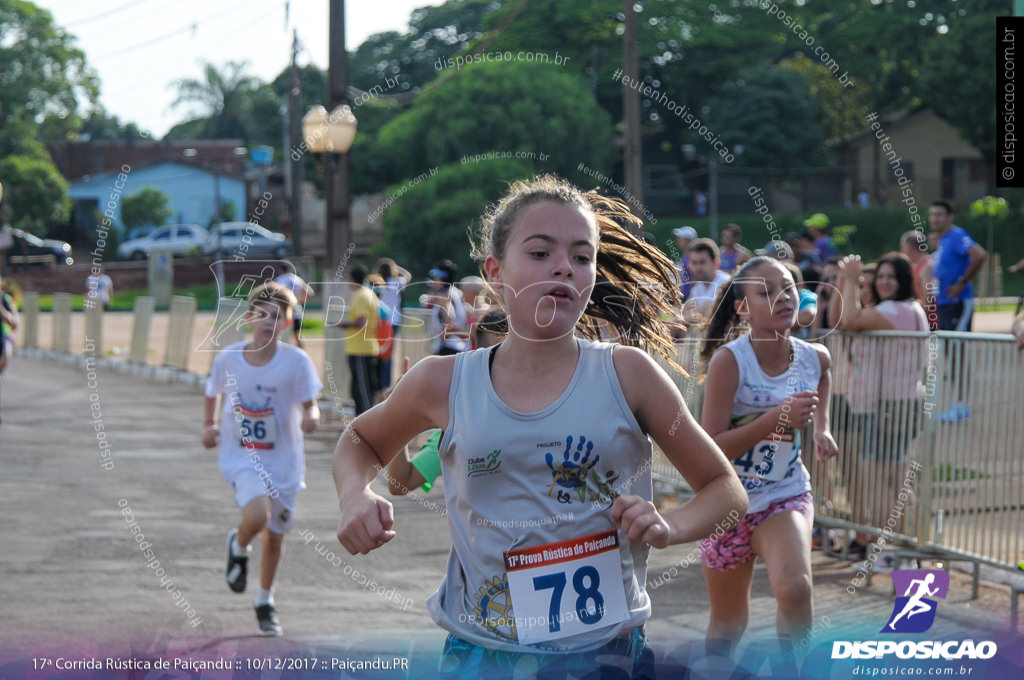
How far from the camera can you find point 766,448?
15.4 feet

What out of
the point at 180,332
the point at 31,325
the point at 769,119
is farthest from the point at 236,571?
the point at 769,119

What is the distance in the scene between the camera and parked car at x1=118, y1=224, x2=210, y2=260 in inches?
1896

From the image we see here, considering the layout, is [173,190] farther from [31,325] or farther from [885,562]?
[885,562]

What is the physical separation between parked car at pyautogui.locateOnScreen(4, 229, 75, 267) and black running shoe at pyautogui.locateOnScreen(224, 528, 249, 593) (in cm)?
4061

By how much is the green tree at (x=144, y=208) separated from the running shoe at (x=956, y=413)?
45.2m

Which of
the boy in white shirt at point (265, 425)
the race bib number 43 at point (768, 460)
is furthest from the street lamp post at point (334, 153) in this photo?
the race bib number 43 at point (768, 460)

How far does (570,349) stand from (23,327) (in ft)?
90.2

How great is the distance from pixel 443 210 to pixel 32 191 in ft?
50.1

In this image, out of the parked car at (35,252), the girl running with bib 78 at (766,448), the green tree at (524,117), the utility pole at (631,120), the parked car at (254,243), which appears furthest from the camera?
the parked car at (35,252)

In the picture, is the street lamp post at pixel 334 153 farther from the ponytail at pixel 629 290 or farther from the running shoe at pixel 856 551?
the ponytail at pixel 629 290

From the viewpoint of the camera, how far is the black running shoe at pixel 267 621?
5.93 metres

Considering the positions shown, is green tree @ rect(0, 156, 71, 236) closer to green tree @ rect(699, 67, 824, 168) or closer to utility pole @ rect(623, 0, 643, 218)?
green tree @ rect(699, 67, 824, 168)

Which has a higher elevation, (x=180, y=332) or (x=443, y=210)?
(x=443, y=210)

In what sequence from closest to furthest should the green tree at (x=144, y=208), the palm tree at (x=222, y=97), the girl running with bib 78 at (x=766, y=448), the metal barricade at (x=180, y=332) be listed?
the girl running with bib 78 at (x=766, y=448) → the metal barricade at (x=180, y=332) → the green tree at (x=144, y=208) → the palm tree at (x=222, y=97)
